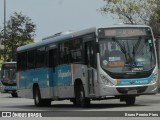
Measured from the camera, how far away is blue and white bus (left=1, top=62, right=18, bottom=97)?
47.7 metres

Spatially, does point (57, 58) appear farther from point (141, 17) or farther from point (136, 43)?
point (141, 17)

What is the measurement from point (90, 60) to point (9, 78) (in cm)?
2635

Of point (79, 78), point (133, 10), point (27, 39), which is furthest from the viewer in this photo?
point (27, 39)

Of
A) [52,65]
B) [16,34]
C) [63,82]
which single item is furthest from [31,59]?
[16,34]

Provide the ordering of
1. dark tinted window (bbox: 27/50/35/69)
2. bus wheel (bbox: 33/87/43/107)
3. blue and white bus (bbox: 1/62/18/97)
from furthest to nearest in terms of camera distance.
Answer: blue and white bus (bbox: 1/62/18/97)
dark tinted window (bbox: 27/50/35/69)
bus wheel (bbox: 33/87/43/107)

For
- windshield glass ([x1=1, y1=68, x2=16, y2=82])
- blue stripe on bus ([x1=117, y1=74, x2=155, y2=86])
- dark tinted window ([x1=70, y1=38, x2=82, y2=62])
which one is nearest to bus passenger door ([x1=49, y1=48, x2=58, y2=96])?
dark tinted window ([x1=70, y1=38, x2=82, y2=62])

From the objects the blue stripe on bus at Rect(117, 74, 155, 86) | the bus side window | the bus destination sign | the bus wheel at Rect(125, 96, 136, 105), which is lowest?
the bus wheel at Rect(125, 96, 136, 105)

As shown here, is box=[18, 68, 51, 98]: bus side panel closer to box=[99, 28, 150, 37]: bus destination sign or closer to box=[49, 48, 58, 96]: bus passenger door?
box=[49, 48, 58, 96]: bus passenger door

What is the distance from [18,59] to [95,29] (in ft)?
32.6

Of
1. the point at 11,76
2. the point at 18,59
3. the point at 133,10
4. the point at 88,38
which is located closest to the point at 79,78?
the point at 88,38

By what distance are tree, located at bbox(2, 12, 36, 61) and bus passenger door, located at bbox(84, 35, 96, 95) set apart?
49545 millimetres

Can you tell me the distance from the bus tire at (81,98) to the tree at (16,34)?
4851 cm

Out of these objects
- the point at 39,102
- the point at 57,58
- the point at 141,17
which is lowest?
the point at 39,102

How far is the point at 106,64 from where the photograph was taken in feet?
73.0
